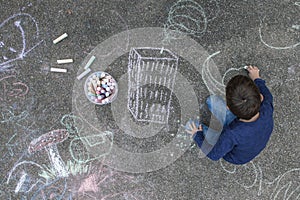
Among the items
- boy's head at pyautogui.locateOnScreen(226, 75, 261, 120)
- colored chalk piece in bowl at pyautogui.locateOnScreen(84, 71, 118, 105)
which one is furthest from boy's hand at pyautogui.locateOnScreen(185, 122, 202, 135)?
colored chalk piece in bowl at pyautogui.locateOnScreen(84, 71, 118, 105)

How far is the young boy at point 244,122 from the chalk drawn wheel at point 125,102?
0.89ft

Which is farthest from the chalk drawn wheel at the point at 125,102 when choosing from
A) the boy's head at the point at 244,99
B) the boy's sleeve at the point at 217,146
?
the boy's head at the point at 244,99

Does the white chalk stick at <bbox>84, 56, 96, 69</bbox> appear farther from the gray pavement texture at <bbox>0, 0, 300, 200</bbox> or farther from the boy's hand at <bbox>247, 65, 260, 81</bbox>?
the boy's hand at <bbox>247, 65, 260, 81</bbox>

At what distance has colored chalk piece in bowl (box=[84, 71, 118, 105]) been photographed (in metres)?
2.30

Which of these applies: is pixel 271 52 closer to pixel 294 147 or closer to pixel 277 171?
pixel 294 147

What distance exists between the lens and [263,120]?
76.0 inches

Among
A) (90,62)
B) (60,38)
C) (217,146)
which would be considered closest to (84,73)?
(90,62)

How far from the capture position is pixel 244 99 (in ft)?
5.99

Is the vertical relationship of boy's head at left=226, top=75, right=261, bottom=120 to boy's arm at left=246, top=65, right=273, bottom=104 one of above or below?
above

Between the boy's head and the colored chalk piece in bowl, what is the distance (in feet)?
2.83

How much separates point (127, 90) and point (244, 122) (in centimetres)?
89

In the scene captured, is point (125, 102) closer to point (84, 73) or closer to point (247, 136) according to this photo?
point (84, 73)

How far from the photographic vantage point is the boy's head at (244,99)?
1.82m

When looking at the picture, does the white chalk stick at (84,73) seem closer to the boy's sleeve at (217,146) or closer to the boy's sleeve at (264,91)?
the boy's sleeve at (217,146)
